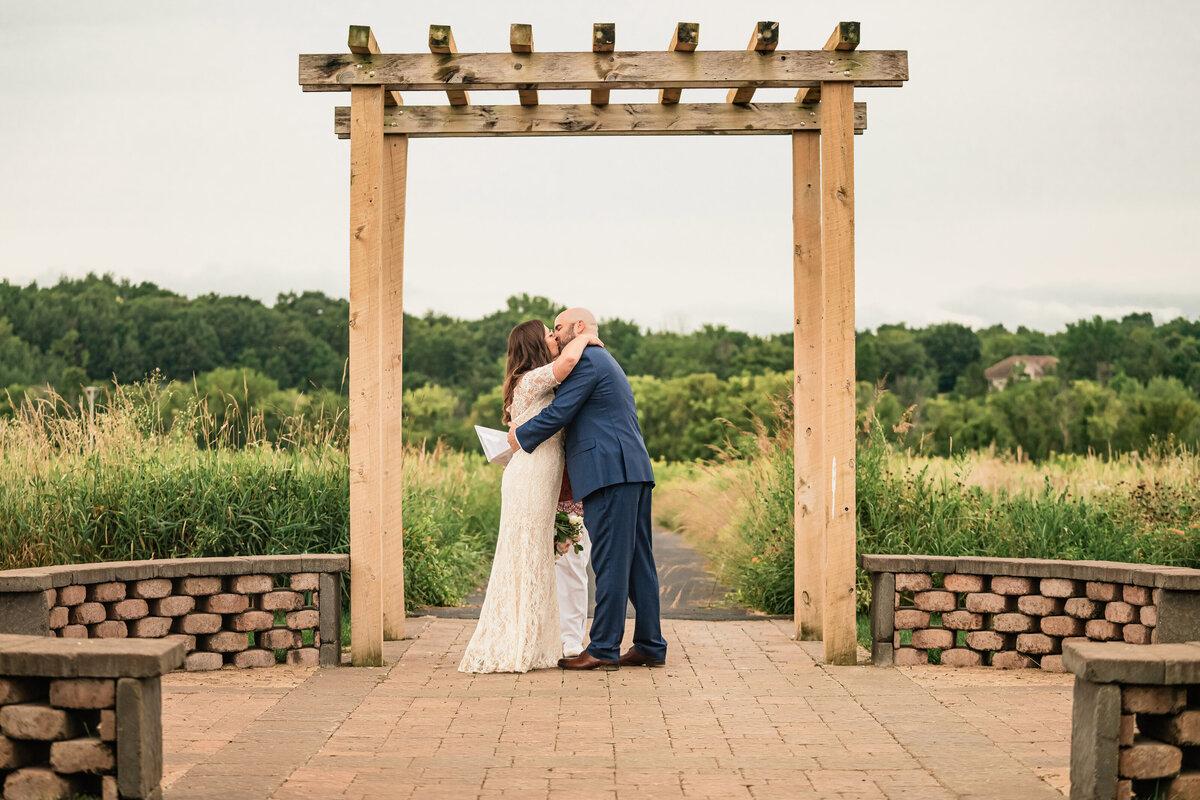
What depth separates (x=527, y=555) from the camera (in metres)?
6.78

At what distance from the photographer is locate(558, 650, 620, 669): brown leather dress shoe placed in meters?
6.82

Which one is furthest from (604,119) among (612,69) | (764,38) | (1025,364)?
(1025,364)

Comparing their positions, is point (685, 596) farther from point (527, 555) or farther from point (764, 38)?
point (764, 38)

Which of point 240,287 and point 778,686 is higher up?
point 240,287

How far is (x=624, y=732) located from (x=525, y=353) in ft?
8.51

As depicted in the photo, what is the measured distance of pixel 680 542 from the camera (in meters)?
17.0

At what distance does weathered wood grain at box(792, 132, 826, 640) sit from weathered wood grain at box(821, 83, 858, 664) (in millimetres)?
846

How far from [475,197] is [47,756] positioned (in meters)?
33.8

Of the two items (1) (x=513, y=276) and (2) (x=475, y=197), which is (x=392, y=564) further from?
(1) (x=513, y=276)

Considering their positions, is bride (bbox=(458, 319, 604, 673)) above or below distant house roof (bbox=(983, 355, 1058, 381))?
below

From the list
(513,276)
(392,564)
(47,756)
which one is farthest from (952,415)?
(47,756)

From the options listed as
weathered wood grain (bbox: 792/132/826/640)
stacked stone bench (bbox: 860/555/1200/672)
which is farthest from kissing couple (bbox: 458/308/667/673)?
stacked stone bench (bbox: 860/555/1200/672)

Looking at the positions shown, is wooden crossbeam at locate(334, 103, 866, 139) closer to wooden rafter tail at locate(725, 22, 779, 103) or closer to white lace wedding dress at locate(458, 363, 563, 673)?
wooden rafter tail at locate(725, 22, 779, 103)

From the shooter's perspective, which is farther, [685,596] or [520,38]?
[685,596]
